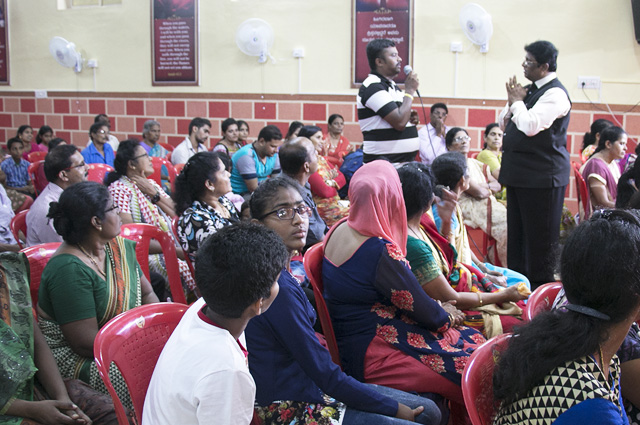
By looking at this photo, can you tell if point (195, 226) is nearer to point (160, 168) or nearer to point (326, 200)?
point (326, 200)

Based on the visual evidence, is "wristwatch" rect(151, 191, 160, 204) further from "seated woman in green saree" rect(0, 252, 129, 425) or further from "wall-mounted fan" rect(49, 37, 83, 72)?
"wall-mounted fan" rect(49, 37, 83, 72)

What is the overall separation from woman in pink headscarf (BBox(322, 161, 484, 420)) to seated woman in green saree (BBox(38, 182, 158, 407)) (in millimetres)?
696

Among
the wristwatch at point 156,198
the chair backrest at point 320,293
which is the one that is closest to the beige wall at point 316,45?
the wristwatch at point 156,198

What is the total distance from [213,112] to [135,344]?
18.0 ft

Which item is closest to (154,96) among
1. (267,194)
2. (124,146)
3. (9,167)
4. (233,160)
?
(9,167)

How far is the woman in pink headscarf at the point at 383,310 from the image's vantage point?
1.83 m

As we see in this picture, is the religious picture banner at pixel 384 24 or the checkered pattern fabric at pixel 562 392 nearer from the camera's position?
the checkered pattern fabric at pixel 562 392

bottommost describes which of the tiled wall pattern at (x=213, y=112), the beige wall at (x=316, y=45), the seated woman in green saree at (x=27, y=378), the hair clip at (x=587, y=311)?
the seated woman in green saree at (x=27, y=378)

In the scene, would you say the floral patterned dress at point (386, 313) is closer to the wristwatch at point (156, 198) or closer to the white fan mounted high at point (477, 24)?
the wristwatch at point (156, 198)

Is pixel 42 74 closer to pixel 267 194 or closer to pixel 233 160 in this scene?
pixel 233 160

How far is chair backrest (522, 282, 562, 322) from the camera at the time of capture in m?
1.72

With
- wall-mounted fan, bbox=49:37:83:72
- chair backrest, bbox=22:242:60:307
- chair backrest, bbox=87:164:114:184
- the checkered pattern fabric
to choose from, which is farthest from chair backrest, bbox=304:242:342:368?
wall-mounted fan, bbox=49:37:83:72

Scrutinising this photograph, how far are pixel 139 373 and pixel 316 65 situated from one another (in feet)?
17.3

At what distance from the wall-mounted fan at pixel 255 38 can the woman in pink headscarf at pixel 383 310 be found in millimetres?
4830
